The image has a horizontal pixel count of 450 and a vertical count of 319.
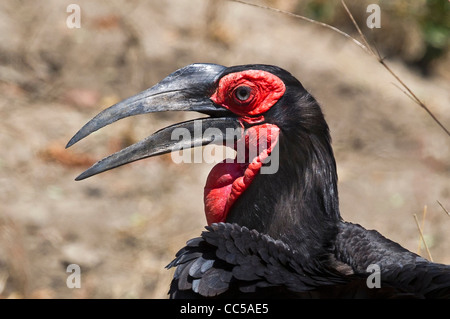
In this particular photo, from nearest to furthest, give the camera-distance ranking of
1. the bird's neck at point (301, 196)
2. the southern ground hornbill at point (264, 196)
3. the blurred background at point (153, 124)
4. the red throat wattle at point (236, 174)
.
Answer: the southern ground hornbill at point (264, 196) < the bird's neck at point (301, 196) < the red throat wattle at point (236, 174) < the blurred background at point (153, 124)

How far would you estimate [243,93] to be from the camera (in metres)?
3.13

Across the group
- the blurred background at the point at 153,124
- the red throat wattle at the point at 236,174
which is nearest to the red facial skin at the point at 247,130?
the red throat wattle at the point at 236,174

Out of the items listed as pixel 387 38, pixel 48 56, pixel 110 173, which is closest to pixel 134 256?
pixel 110 173

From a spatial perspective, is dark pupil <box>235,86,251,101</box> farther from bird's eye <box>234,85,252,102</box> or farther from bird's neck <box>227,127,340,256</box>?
bird's neck <box>227,127,340,256</box>

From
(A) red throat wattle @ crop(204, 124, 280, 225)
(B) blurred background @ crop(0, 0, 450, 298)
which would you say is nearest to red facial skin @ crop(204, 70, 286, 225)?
(A) red throat wattle @ crop(204, 124, 280, 225)

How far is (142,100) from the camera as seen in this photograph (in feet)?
10.0

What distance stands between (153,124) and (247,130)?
376 cm

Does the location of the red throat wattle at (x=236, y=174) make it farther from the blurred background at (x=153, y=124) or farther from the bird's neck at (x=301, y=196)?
the blurred background at (x=153, y=124)

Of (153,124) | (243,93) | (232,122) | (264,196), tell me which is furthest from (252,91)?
(153,124)

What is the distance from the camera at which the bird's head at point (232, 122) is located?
3.04 meters

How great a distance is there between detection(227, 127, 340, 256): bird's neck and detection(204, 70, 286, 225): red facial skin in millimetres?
66

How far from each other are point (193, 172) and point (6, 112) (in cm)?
172

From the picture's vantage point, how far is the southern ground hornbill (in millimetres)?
2723

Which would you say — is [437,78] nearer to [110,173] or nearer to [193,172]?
[193,172]
